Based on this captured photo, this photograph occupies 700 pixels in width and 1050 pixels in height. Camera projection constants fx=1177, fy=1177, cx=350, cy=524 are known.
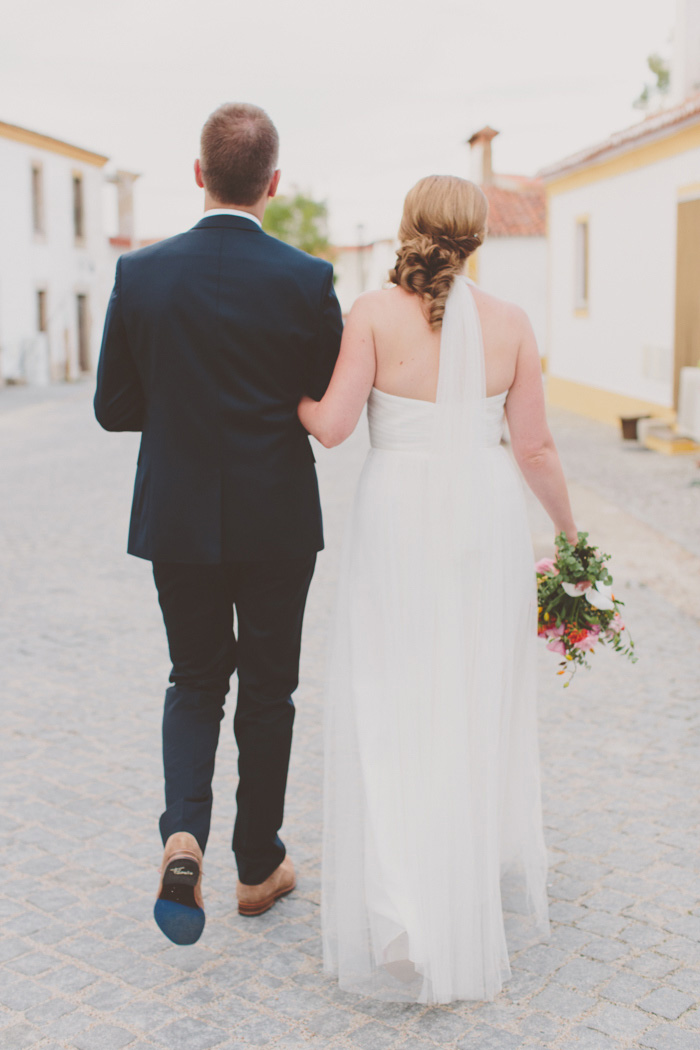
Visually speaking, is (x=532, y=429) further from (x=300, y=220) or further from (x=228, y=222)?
(x=300, y=220)

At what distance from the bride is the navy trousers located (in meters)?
0.18

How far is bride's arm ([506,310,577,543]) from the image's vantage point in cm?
296

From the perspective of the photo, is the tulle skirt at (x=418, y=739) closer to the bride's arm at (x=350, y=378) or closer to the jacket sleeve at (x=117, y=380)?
the bride's arm at (x=350, y=378)

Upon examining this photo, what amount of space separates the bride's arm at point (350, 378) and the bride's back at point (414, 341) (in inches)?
1.0

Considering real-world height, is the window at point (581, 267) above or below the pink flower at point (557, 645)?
above

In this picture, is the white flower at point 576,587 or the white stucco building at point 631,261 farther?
the white stucco building at point 631,261

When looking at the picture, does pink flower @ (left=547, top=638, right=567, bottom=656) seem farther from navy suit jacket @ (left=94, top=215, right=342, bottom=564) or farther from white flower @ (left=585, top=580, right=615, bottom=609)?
navy suit jacket @ (left=94, top=215, right=342, bottom=564)

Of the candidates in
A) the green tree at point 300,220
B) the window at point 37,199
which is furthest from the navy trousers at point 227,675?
the green tree at point 300,220

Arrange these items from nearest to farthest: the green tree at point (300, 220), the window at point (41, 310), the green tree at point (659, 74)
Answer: the window at point (41, 310)
the green tree at point (659, 74)
the green tree at point (300, 220)

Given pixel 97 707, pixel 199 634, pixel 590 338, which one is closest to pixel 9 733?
pixel 97 707

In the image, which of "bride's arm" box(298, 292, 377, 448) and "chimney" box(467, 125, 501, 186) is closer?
"bride's arm" box(298, 292, 377, 448)

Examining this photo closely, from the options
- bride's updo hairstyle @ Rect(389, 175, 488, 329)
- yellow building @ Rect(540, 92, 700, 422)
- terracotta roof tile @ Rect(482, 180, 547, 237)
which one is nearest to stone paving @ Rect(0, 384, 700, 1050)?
bride's updo hairstyle @ Rect(389, 175, 488, 329)

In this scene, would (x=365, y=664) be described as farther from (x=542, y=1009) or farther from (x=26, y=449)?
(x=26, y=449)

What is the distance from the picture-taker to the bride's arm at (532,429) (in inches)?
117
